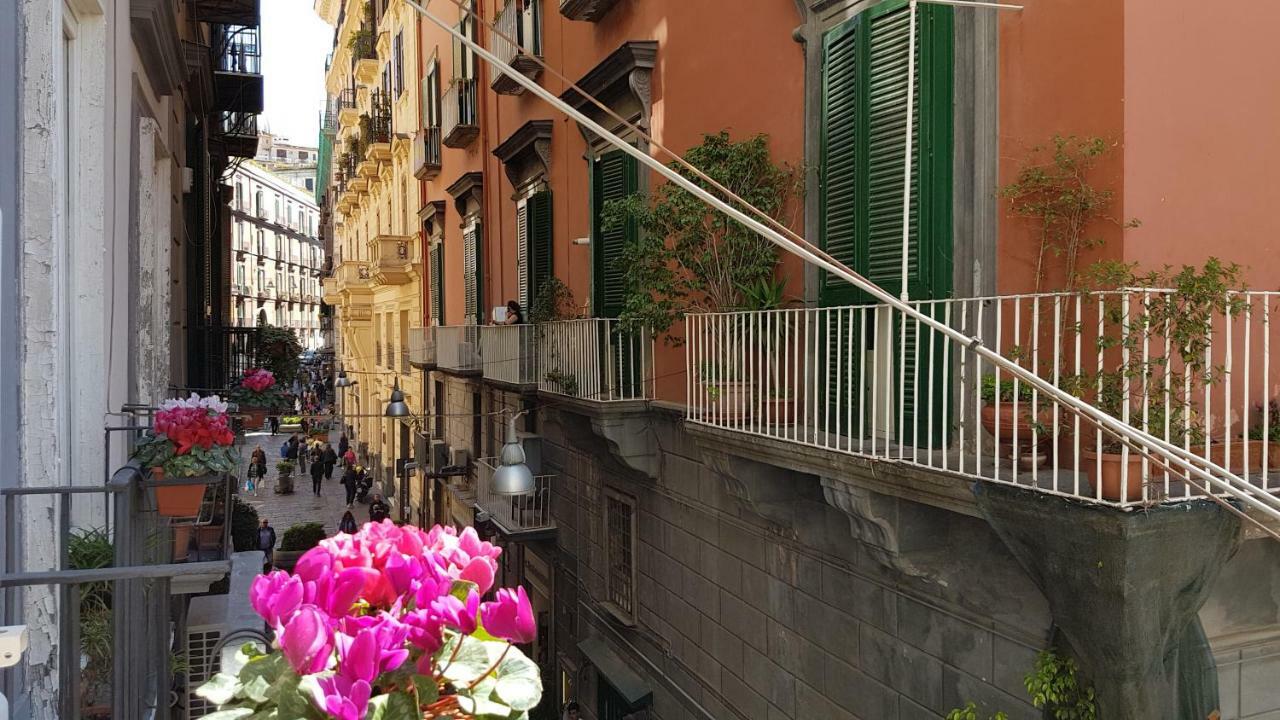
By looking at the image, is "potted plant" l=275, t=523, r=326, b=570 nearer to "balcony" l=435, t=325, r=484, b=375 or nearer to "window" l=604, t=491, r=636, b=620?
"balcony" l=435, t=325, r=484, b=375

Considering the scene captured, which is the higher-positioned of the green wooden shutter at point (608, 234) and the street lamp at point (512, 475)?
A: the green wooden shutter at point (608, 234)

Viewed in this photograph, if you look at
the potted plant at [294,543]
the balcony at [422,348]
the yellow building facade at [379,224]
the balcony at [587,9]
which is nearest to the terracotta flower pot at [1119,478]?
→ the balcony at [587,9]

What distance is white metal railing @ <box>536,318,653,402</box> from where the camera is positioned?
9938mm

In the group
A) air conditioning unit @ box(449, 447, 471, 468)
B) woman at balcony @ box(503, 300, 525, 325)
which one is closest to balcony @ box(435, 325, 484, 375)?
woman at balcony @ box(503, 300, 525, 325)

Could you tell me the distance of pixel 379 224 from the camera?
31438 mm

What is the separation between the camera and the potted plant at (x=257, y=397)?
9.59 meters

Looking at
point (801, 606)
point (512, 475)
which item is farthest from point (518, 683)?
point (512, 475)

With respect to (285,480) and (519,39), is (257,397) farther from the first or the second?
(285,480)

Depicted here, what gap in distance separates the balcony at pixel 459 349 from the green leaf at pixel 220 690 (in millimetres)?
14114

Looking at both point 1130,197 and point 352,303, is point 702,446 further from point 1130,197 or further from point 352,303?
point 352,303

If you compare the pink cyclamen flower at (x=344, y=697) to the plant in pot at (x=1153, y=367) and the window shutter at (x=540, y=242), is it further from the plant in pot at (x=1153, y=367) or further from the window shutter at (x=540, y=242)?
the window shutter at (x=540, y=242)

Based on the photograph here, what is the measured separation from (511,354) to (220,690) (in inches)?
487

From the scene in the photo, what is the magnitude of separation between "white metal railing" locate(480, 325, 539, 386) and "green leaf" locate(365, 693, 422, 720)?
36.7 ft

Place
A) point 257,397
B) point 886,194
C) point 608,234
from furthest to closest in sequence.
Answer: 1. point 608,234
2. point 257,397
3. point 886,194
